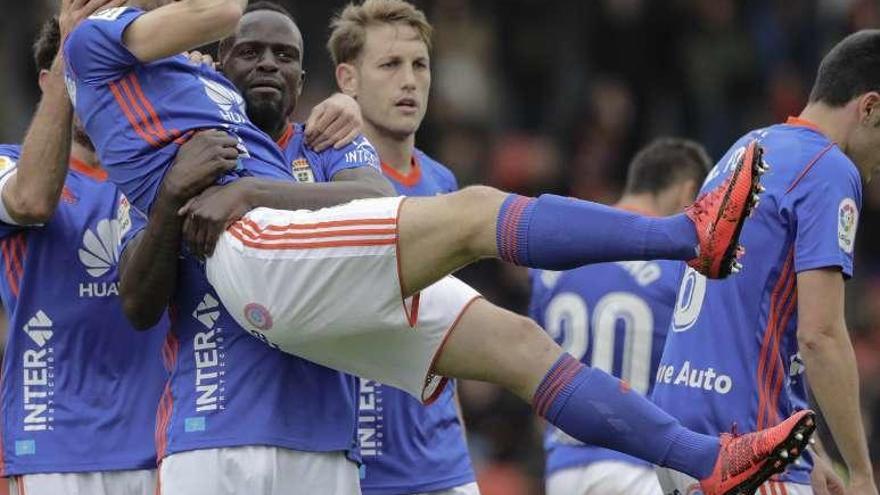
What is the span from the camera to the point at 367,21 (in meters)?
8.27

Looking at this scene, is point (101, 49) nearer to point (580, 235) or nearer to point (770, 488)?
point (580, 235)

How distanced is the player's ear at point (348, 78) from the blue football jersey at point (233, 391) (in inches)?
87.8

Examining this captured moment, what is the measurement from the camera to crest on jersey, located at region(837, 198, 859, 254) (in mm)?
6293

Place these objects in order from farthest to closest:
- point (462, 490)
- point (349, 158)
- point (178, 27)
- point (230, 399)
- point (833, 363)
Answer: point (462, 490), point (349, 158), point (833, 363), point (230, 399), point (178, 27)

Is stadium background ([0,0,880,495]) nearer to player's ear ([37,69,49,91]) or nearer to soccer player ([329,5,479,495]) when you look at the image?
soccer player ([329,5,479,495])

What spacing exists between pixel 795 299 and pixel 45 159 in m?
2.86

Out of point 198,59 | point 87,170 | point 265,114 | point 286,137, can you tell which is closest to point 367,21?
point 286,137

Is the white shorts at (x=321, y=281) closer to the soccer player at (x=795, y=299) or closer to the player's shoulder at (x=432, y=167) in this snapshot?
the soccer player at (x=795, y=299)

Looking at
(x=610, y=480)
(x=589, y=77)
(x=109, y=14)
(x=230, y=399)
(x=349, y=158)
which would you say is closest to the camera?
(x=230, y=399)

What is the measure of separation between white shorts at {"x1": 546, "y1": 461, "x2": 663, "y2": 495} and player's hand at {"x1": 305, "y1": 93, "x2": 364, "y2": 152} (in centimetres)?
266

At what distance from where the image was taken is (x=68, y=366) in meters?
6.77

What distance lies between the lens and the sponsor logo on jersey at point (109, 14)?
6.05m

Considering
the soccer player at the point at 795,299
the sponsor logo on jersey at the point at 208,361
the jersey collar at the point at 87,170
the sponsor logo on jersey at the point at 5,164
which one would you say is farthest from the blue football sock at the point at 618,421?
the sponsor logo on jersey at the point at 5,164

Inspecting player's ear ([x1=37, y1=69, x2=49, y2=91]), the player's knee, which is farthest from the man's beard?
the player's knee
